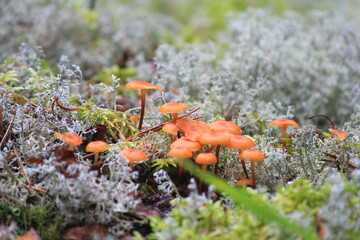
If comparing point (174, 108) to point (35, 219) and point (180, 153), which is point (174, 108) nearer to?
point (180, 153)

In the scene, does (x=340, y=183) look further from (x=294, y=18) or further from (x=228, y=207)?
(x=294, y=18)

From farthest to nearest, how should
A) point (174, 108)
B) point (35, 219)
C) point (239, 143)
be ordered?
point (174, 108)
point (239, 143)
point (35, 219)

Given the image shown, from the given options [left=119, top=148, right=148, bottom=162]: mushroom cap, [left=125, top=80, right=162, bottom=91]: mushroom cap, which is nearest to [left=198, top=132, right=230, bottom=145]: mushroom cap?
[left=119, top=148, right=148, bottom=162]: mushroom cap

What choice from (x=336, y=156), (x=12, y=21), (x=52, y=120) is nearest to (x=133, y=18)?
(x=12, y=21)

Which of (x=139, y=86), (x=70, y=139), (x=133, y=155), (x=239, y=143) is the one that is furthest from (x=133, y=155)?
(x=239, y=143)

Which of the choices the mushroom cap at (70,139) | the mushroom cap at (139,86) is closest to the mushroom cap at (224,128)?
the mushroom cap at (139,86)

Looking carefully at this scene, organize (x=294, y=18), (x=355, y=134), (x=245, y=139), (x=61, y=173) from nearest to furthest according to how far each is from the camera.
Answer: (x=61, y=173), (x=245, y=139), (x=355, y=134), (x=294, y=18)
